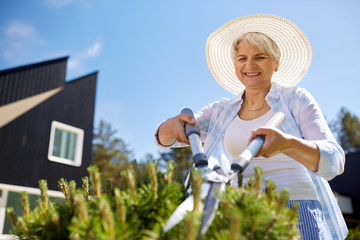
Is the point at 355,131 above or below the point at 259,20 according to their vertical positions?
above

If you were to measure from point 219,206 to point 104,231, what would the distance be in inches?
12.0

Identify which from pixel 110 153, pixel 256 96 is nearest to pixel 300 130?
pixel 256 96

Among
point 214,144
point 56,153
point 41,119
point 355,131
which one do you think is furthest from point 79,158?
point 355,131

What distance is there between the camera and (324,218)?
4.93 ft

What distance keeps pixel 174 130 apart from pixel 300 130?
0.60m

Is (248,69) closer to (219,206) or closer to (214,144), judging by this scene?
(214,144)

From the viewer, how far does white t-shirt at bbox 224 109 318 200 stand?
60.0 inches

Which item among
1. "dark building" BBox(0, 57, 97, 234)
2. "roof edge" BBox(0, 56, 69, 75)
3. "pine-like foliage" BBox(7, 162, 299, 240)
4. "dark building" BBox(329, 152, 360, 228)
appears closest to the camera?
"pine-like foliage" BBox(7, 162, 299, 240)

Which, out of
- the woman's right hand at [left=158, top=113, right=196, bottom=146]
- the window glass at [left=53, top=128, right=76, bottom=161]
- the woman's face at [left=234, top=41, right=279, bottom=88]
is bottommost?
the woman's right hand at [left=158, top=113, right=196, bottom=146]

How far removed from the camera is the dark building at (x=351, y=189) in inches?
853

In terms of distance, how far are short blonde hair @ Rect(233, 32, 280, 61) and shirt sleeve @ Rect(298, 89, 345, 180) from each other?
0.34 m

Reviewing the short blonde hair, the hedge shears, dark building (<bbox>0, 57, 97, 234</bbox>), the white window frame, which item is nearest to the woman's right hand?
the hedge shears

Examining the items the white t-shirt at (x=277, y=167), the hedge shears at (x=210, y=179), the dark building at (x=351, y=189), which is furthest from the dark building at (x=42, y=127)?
the dark building at (x=351, y=189)

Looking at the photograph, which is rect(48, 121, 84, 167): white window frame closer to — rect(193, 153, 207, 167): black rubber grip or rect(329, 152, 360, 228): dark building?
rect(193, 153, 207, 167): black rubber grip
